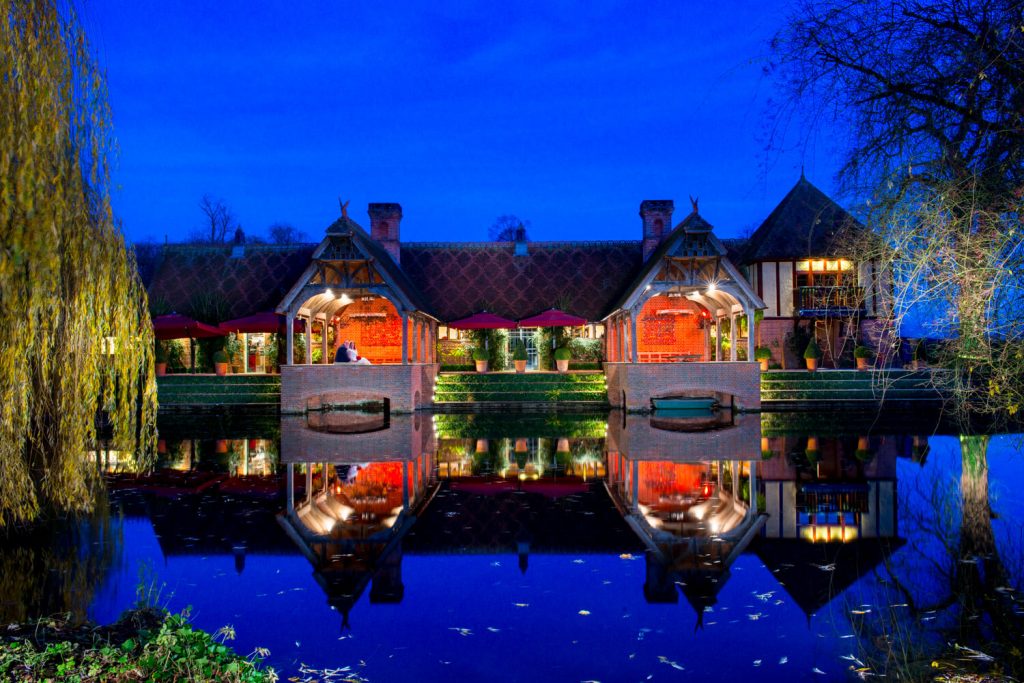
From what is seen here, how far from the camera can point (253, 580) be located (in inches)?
229

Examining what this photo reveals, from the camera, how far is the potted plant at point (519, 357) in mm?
25938

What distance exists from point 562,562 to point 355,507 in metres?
2.91

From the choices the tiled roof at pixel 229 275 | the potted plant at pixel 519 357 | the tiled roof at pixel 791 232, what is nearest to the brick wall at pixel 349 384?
the potted plant at pixel 519 357

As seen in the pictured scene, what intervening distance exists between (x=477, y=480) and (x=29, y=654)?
22.8 feet

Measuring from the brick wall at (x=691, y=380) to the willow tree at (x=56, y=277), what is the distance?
15.9m

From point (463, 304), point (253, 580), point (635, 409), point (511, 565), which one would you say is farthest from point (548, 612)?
point (463, 304)

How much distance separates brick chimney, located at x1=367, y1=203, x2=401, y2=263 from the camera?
98.0ft

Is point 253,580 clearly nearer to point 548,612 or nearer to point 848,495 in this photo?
point 548,612

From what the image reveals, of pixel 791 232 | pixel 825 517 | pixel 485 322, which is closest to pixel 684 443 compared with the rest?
pixel 825 517

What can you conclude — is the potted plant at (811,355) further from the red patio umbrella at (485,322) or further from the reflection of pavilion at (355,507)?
the reflection of pavilion at (355,507)

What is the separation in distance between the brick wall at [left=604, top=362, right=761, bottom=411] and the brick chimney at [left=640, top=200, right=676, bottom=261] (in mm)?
8675

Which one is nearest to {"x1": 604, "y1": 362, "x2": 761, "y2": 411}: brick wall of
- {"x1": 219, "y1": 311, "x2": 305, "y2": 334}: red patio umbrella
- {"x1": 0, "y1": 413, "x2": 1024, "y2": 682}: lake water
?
{"x1": 0, "y1": 413, "x2": 1024, "y2": 682}: lake water

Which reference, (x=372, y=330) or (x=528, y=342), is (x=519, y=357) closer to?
(x=528, y=342)

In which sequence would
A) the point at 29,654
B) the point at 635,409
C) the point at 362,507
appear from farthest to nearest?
the point at 635,409 → the point at 362,507 → the point at 29,654
